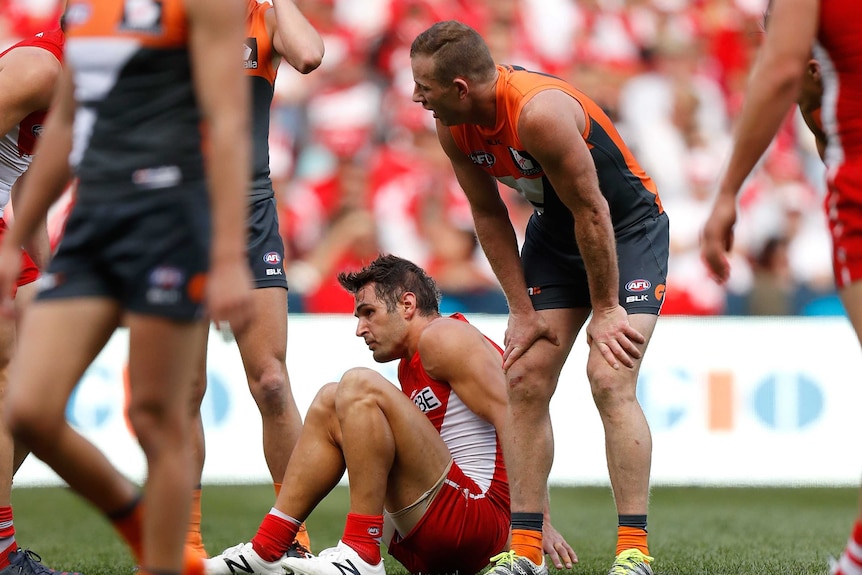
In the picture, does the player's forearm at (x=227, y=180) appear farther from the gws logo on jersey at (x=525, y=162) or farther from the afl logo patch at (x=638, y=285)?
the afl logo patch at (x=638, y=285)

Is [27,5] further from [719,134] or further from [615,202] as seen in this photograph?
[615,202]

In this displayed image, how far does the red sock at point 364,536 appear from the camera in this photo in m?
4.41

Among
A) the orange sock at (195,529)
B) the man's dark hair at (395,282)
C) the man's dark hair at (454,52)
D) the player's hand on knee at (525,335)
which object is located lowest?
the orange sock at (195,529)

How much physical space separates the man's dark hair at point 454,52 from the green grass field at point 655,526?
7.20 feet

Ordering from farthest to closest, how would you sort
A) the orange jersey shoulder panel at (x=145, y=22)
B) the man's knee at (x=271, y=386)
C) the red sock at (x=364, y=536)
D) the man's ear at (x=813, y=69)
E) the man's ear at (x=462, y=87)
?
the man's knee at (x=271, y=386), the man's ear at (x=462, y=87), the red sock at (x=364, y=536), the man's ear at (x=813, y=69), the orange jersey shoulder panel at (x=145, y=22)

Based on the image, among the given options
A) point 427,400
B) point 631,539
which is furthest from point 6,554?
point 631,539

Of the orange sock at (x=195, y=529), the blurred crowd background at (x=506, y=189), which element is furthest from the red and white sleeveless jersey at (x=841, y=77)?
the blurred crowd background at (x=506, y=189)

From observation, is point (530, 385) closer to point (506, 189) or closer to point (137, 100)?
point (137, 100)

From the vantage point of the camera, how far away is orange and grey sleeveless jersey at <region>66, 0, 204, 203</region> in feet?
10.1

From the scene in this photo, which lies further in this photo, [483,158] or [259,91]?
[259,91]

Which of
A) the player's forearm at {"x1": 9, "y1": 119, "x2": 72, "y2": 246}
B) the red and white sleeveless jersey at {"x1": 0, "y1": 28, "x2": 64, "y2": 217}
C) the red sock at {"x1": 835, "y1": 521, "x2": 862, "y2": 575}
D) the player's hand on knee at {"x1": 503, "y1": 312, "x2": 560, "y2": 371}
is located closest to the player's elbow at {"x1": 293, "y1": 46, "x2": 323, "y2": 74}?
the red and white sleeveless jersey at {"x1": 0, "y1": 28, "x2": 64, "y2": 217}

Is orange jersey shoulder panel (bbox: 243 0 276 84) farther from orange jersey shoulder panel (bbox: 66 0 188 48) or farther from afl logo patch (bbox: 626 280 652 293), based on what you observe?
orange jersey shoulder panel (bbox: 66 0 188 48)

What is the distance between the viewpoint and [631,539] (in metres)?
4.56

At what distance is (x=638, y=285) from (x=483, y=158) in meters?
0.82
